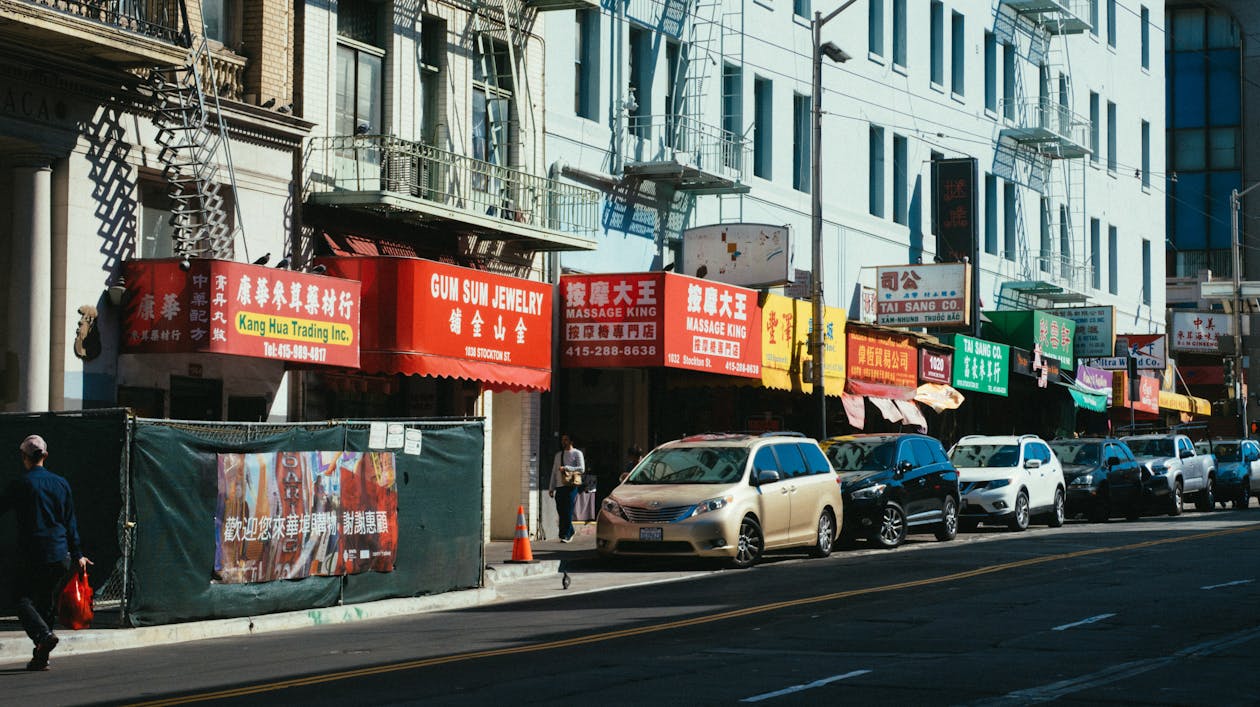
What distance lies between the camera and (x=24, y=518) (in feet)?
44.8

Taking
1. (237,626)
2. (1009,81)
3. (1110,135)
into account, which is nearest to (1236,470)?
(1009,81)

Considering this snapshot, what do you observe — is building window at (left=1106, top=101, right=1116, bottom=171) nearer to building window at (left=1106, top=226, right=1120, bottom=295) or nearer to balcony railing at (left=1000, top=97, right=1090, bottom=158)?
building window at (left=1106, top=226, right=1120, bottom=295)

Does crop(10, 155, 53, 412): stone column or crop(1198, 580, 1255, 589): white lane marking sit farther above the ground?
crop(10, 155, 53, 412): stone column

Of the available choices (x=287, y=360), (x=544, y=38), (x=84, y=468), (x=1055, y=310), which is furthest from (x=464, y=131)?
(x=1055, y=310)

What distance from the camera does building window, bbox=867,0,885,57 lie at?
140 feet

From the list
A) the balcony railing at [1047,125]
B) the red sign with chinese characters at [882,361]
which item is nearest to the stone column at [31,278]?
the red sign with chinese characters at [882,361]

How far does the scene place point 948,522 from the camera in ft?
95.7

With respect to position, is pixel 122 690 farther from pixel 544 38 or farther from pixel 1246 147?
pixel 1246 147

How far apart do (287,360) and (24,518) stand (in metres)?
9.70

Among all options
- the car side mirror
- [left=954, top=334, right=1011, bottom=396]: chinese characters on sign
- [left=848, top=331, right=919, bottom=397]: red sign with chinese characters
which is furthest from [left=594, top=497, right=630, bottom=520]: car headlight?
[left=954, top=334, right=1011, bottom=396]: chinese characters on sign

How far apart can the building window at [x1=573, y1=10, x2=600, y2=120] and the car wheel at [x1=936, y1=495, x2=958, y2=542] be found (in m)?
9.41

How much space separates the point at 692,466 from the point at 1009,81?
2976 centimetres

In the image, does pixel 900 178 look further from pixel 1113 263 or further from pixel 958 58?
pixel 1113 263

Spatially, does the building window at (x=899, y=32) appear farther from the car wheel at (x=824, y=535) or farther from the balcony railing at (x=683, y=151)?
the car wheel at (x=824, y=535)
